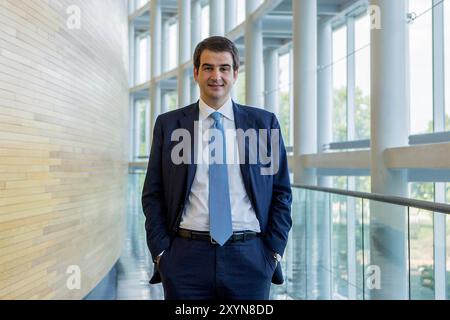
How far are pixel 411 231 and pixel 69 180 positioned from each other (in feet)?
13.1

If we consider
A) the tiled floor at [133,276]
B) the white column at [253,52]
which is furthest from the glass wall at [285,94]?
the tiled floor at [133,276]

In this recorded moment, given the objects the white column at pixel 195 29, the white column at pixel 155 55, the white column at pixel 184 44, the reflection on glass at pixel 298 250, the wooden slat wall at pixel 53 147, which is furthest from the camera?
the white column at pixel 155 55

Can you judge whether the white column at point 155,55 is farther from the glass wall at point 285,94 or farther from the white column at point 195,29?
the glass wall at point 285,94

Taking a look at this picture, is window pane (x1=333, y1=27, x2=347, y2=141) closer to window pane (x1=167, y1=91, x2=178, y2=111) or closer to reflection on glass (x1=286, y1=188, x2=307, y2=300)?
reflection on glass (x1=286, y1=188, x2=307, y2=300)

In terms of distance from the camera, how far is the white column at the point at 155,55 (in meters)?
21.7

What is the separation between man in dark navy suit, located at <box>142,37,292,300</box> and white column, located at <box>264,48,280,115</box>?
38.5 feet

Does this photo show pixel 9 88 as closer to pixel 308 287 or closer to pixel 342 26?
pixel 308 287

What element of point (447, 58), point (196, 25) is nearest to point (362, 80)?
point (447, 58)

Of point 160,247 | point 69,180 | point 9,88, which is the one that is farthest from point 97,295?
point 160,247

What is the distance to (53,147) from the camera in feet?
20.6

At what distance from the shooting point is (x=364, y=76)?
1077cm

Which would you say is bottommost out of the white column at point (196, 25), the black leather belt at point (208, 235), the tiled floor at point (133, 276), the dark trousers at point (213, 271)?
the tiled floor at point (133, 276)

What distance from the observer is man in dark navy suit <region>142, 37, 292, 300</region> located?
8.05 ft

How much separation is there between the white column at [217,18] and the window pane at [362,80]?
5.82m
